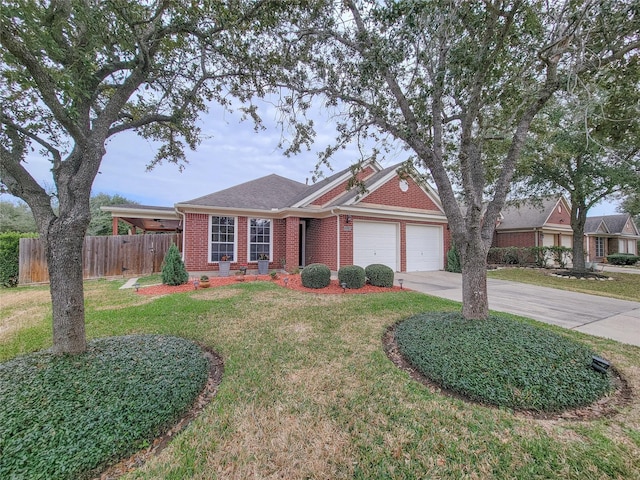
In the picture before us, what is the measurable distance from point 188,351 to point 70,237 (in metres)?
2.12

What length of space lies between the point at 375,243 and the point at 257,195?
639cm

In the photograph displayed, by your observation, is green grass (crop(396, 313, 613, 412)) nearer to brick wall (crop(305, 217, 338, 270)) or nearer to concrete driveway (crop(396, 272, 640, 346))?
concrete driveway (crop(396, 272, 640, 346))

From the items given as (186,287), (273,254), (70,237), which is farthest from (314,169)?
(273,254)

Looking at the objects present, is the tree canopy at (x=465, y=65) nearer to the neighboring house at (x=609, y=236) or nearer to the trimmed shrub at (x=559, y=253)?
the trimmed shrub at (x=559, y=253)

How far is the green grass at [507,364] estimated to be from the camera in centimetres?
300

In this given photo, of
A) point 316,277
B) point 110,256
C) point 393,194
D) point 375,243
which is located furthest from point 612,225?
point 110,256

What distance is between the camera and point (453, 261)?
13.2 meters

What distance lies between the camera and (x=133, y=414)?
2.59 meters

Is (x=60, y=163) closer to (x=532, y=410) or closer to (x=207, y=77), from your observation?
(x=207, y=77)

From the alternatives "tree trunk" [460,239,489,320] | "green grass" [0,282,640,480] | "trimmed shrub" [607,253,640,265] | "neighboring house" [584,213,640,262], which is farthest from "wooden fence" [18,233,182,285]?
"trimmed shrub" [607,253,640,265]

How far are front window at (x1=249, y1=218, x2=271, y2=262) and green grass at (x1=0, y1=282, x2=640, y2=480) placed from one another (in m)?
7.74

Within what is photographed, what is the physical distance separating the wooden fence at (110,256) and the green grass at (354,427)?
786cm

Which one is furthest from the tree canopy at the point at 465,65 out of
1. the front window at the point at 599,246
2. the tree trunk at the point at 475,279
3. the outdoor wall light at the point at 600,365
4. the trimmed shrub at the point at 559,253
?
the front window at the point at 599,246

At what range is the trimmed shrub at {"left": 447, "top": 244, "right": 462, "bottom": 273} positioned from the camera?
1304 centimetres
